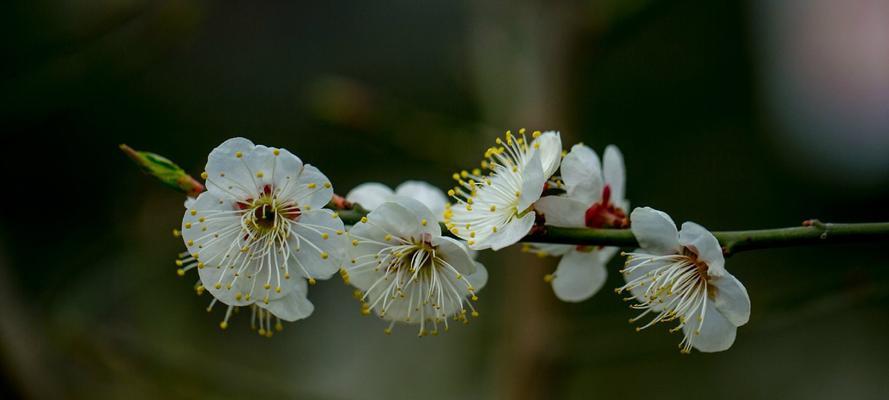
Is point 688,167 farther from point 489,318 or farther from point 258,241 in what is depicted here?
point 258,241

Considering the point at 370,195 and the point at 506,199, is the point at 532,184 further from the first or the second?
the point at 370,195

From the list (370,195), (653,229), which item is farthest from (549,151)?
(370,195)

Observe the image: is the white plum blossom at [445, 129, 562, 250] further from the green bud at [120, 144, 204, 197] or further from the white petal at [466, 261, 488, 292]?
the green bud at [120, 144, 204, 197]

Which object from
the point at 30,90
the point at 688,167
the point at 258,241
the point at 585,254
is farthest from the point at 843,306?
the point at 30,90

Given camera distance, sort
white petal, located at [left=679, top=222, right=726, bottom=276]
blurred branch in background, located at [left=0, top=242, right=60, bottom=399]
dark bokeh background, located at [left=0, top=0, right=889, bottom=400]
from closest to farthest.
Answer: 1. white petal, located at [left=679, top=222, right=726, bottom=276]
2. blurred branch in background, located at [left=0, top=242, right=60, bottom=399]
3. dark bokeh background, located at [left=0, top=0, right=889, bottom=400]

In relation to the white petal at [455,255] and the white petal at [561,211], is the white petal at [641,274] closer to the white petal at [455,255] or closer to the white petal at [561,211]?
the white petal at [561,211]

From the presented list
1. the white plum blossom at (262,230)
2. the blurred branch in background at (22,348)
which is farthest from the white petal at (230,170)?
the blurred branch in background at (22,348)

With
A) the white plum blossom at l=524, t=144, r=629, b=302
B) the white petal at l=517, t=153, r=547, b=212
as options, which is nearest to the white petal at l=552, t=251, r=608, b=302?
the white plum blossom at l=524, t=144, r=629, b=302
